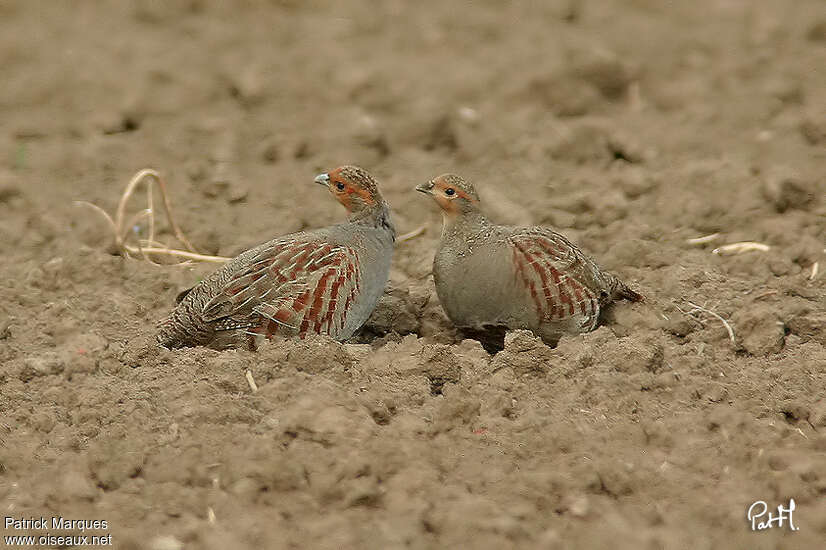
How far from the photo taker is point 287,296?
4926mm

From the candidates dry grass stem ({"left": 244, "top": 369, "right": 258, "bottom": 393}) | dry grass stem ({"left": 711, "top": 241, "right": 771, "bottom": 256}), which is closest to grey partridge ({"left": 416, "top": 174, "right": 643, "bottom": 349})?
dry grass stem ({"left": 711, "top": 241, "right": 771, "bottom": 256})

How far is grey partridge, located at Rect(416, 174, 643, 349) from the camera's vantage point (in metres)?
5.14

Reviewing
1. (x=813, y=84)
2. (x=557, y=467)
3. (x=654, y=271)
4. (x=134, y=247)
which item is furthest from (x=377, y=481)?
(x=813, y=84)

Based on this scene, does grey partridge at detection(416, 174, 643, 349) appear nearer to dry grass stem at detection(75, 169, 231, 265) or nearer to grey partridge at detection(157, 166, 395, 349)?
grey partridge at detection(157, 166, 395, 349)

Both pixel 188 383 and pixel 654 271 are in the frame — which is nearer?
pixel 188 383

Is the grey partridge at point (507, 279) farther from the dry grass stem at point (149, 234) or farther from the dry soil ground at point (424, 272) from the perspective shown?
the dry grass stem at point (149, 234)

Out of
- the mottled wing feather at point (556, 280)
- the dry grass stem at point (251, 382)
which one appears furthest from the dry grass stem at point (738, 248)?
the dry grass stem at point (251, 382)

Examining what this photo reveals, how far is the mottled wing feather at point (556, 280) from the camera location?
16.9 ft

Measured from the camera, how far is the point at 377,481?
12.7ft

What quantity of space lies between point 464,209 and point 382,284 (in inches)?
20.0

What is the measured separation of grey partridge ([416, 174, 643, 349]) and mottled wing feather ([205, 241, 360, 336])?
49cm

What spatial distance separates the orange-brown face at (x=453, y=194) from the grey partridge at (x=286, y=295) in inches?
15.1

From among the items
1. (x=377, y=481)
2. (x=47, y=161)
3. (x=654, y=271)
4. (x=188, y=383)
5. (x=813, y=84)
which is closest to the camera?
(x=377, y=481)

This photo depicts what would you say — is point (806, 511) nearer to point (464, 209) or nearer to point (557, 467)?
point (557, 467)
